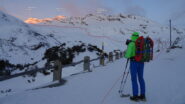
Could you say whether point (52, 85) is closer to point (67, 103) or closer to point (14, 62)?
point (67, 103)

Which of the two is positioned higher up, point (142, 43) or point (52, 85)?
point (142, 43)

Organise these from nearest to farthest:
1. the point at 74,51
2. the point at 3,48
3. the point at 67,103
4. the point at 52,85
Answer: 1. the point at 67,103
2. the point at 52,85
3. the point at 3,48
4. the point at 74,51

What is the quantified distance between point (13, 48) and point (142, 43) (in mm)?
23287

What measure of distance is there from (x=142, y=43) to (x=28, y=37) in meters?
28.3

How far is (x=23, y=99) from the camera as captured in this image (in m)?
4.91

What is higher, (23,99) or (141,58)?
(141,58)

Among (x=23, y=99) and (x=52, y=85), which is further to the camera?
(x=52, y=85)

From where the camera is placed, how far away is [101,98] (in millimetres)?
4922

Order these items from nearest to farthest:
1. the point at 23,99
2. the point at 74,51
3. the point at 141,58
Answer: the point at 141,58 < the point at 23,99 < the point at 74,51

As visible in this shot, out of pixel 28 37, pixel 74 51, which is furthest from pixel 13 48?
pixel 74 51

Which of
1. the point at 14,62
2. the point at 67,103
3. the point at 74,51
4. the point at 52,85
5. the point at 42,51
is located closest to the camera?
the point at 67,103

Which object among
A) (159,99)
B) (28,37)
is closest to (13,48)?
(28,37)

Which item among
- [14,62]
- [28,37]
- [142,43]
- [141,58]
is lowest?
[14,62]

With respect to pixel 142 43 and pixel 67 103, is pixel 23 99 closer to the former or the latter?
pixel 67 103
